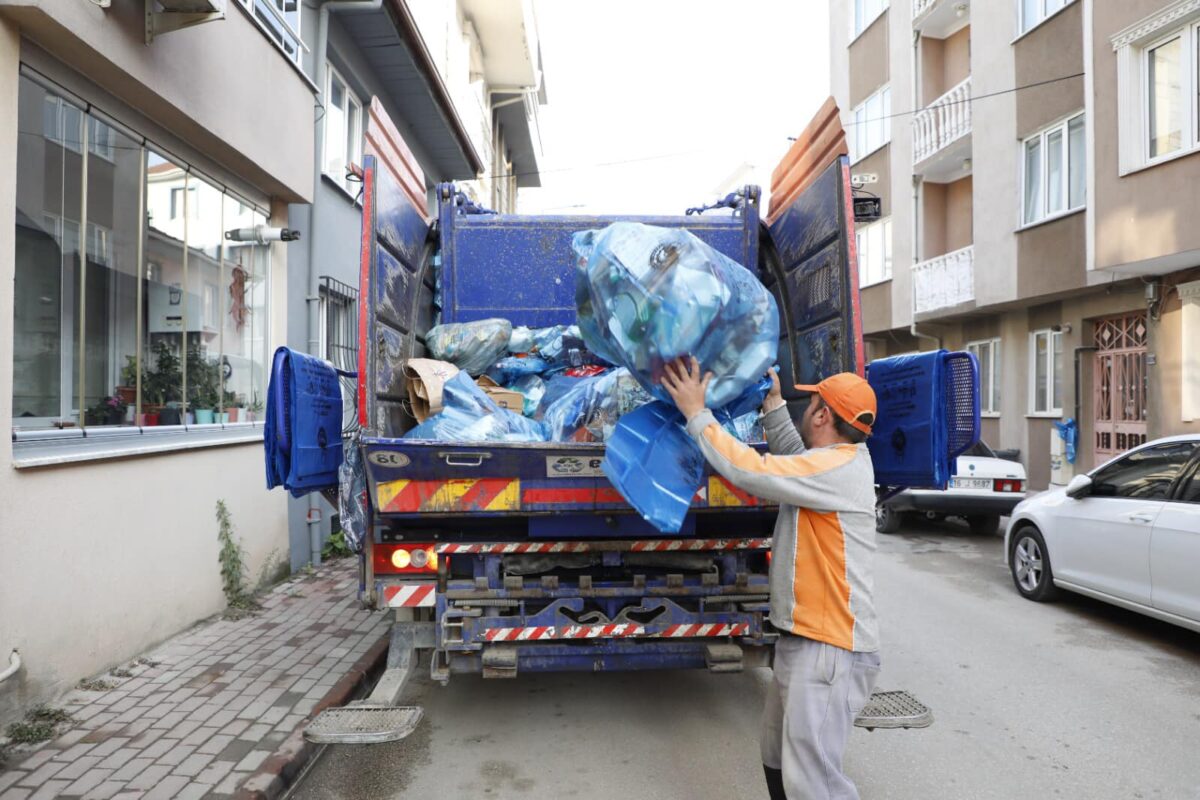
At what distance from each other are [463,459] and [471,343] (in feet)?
4.98

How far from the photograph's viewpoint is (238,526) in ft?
20.3

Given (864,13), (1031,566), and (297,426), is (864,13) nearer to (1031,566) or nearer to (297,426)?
(1031,566)

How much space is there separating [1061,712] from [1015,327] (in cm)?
1308

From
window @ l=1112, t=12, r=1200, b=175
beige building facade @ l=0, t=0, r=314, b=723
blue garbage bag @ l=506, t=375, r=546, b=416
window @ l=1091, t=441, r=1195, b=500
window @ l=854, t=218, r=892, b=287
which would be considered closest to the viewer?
beige building facade @ l=0, t=0, r=314, b=723

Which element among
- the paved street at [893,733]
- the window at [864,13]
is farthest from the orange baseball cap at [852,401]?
the window at [864,13]

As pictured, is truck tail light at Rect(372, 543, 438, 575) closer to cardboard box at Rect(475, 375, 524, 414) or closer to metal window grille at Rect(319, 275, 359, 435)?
cardboard box at Rect(475, 375, 524, 414)

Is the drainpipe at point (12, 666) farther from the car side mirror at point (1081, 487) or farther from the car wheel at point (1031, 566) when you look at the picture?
the car wheel at point (1031, 566)

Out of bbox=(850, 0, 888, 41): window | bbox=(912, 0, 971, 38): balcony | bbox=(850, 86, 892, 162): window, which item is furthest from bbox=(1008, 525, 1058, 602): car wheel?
bbox=(850, 0, 888, 41): window

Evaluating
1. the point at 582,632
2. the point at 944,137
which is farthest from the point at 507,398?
the point at 944,137

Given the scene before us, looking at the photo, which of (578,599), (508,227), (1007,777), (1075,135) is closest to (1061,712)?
(1007,777)

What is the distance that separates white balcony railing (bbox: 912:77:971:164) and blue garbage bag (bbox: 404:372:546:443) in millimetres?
15233

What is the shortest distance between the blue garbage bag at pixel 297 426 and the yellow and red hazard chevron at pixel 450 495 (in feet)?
1.80

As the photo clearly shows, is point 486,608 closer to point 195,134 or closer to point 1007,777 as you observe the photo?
point 1007,777

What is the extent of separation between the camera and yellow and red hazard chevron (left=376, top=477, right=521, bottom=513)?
3.38 metres
